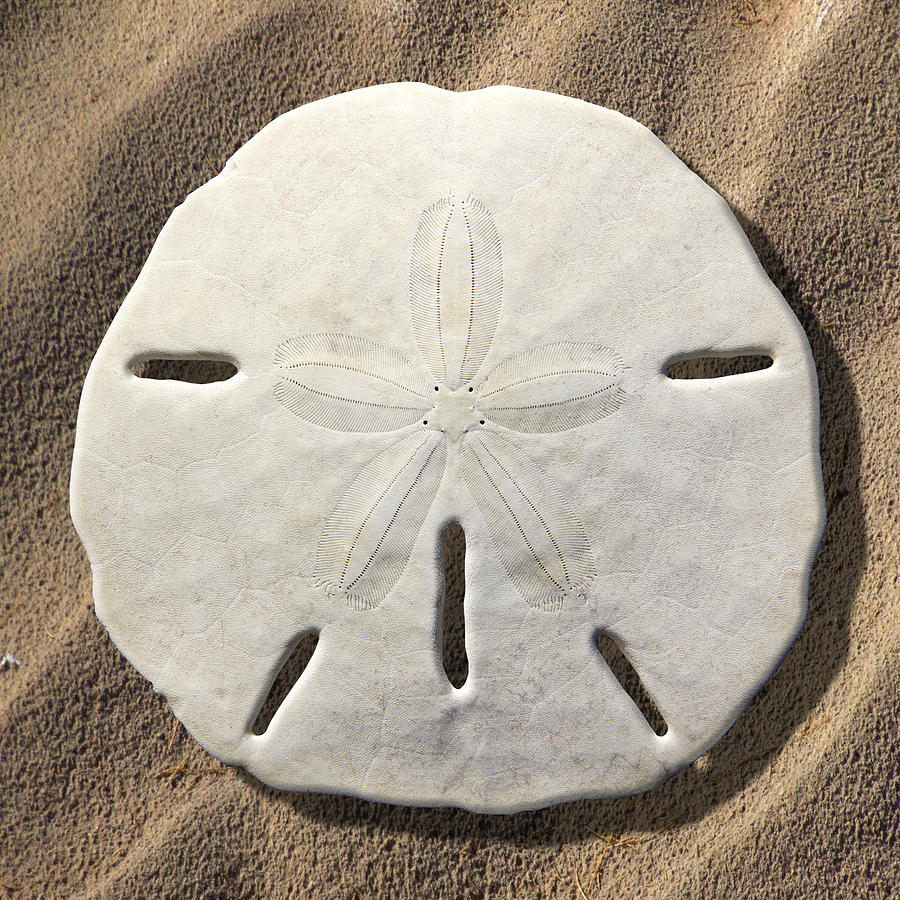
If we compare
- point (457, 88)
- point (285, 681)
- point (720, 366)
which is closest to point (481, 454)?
point (720, 366)

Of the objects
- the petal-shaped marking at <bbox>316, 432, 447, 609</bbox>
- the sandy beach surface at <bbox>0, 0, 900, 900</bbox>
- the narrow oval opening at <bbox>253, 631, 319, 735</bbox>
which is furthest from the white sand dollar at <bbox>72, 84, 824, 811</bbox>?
the sandy beach surface at <bbox>0, 0, 900, 900</bbox>

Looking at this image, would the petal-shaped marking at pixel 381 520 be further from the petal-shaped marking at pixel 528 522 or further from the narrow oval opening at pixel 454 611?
the narrow oval opening at pixel 454 611

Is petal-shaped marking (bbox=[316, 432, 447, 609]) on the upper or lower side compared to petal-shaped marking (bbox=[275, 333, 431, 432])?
lower

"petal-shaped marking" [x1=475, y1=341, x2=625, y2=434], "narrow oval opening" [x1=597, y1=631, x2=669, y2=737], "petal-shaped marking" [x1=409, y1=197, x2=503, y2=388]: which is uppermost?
"petal-shaped marking" [x1=409, y1=197, x2=503, y2=388]

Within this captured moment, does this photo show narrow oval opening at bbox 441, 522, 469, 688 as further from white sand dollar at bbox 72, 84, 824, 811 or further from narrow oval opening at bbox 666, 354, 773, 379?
narrow oval opening at bbox 666, 354, 773, 379

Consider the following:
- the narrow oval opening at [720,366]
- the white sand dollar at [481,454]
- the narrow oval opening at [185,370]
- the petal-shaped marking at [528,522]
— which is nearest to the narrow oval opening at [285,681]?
the white sand dollar at [481,454]

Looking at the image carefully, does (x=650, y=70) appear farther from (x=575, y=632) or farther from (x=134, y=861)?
(x=134, y=861)

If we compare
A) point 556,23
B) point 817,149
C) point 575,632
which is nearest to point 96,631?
point 575,632
